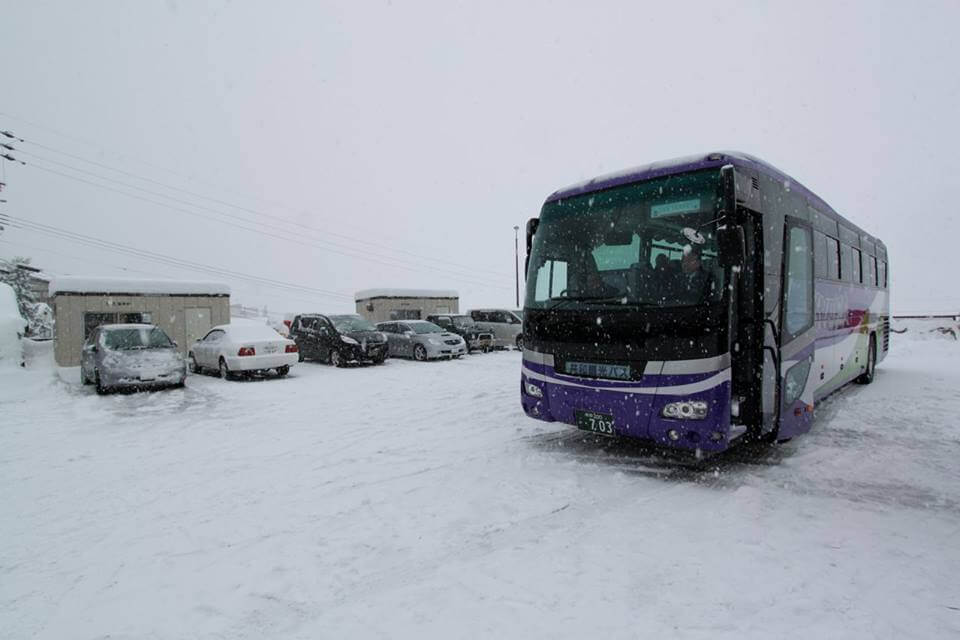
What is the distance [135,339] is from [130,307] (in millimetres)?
6968

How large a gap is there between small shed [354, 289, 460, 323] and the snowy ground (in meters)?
18.3

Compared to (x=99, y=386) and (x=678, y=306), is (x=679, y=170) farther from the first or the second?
(x=99, y=386)

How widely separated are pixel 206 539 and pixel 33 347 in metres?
25.4

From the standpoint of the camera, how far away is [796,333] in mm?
5430

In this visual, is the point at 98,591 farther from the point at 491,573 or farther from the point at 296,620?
the point at 491,573

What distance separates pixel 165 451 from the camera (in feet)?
21.2

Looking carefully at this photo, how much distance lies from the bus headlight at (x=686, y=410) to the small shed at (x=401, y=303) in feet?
71.3

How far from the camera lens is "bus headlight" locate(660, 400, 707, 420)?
14.8 ft

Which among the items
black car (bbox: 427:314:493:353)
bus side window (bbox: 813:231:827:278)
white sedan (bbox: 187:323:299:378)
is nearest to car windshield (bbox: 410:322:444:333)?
black car (bbox: 427:314:493:353)

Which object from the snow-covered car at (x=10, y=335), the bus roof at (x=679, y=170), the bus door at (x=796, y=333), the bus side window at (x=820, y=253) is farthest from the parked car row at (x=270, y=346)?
the bus side window at (x=820, y=253)

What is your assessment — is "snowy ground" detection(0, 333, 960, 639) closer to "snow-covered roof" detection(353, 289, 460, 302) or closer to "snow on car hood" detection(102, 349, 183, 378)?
"snow on car hood" detection(102, 349, 183, 378)

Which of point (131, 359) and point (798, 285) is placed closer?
point (798, 285)

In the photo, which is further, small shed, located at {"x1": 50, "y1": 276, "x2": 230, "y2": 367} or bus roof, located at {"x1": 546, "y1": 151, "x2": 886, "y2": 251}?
small shed, located at {"x1": 50, "y1": 276, "x2": 230, "y2": 367}

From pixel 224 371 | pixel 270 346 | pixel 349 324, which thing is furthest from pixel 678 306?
pixel 349 324
